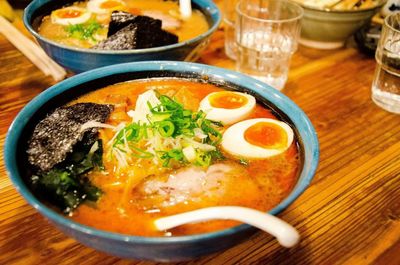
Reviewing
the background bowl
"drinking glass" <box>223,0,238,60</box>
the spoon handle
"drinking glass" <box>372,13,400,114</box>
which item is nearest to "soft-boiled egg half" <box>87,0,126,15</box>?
"drinking glass" <box>223,0,238,60</box>

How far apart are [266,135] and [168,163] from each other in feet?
1.16

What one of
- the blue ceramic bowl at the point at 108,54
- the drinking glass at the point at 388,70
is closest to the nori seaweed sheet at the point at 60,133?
the blue ceramic bowl at the point at 108,54

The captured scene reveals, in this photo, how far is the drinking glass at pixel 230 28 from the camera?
90.8 inches

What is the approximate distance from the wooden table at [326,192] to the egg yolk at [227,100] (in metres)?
0.40

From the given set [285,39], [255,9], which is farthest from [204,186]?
[255,9]

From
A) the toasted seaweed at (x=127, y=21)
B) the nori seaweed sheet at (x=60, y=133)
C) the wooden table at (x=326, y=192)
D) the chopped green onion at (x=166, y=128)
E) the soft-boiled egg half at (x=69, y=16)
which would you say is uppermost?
the toasted seaweed at (x=127, y=21)

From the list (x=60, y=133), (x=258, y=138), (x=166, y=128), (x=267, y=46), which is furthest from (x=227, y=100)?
(x=267, y=46)

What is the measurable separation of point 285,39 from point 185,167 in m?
1.20

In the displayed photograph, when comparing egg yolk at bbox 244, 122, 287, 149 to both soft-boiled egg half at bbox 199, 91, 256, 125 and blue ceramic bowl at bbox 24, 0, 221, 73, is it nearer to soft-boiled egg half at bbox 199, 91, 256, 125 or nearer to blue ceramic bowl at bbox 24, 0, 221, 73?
soft-boiled egg half at bbox 199, 91, 256, 125

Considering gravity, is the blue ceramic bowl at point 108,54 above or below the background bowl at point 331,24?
above

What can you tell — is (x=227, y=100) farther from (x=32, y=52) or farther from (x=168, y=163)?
(x=32, y=52)

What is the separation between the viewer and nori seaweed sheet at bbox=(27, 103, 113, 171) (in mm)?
1150

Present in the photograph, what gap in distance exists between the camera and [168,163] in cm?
122

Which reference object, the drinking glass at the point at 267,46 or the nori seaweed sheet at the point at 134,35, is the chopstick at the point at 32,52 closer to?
the nori seaweed sheet at the point at 134,35
